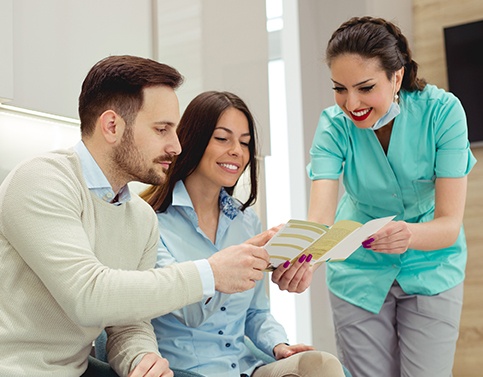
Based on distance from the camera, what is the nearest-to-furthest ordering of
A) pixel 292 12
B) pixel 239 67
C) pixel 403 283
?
pixel 403 283 < pixel 239 67 < pixel 292 12

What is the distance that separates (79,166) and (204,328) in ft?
1.88

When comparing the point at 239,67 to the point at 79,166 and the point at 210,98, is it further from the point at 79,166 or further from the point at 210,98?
the point at 79,166

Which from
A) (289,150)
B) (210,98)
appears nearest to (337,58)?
(210,98)

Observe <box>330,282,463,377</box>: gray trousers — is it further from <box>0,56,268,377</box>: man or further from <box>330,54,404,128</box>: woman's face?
<box>0,56,268,377</box>: man

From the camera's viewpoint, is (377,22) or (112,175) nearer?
(112,175)

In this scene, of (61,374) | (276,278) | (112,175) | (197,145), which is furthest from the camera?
(197,145)

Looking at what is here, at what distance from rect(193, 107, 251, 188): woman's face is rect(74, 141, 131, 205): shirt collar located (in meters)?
0.46

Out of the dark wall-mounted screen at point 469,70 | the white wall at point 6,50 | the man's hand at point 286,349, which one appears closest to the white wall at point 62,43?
the white wall at point 6,50

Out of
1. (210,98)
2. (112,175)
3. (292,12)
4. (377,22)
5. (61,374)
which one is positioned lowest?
(61,374)

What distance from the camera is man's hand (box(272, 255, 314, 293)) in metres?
1.61

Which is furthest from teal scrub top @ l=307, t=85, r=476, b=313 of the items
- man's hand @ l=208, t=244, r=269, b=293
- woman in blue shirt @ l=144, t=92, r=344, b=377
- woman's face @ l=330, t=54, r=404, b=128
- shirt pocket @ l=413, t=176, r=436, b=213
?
man's hand @ l=208, t=244, r=269, b=293

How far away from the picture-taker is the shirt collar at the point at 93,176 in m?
1.40

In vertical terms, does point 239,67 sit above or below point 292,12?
below

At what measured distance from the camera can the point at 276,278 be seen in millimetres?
1658
